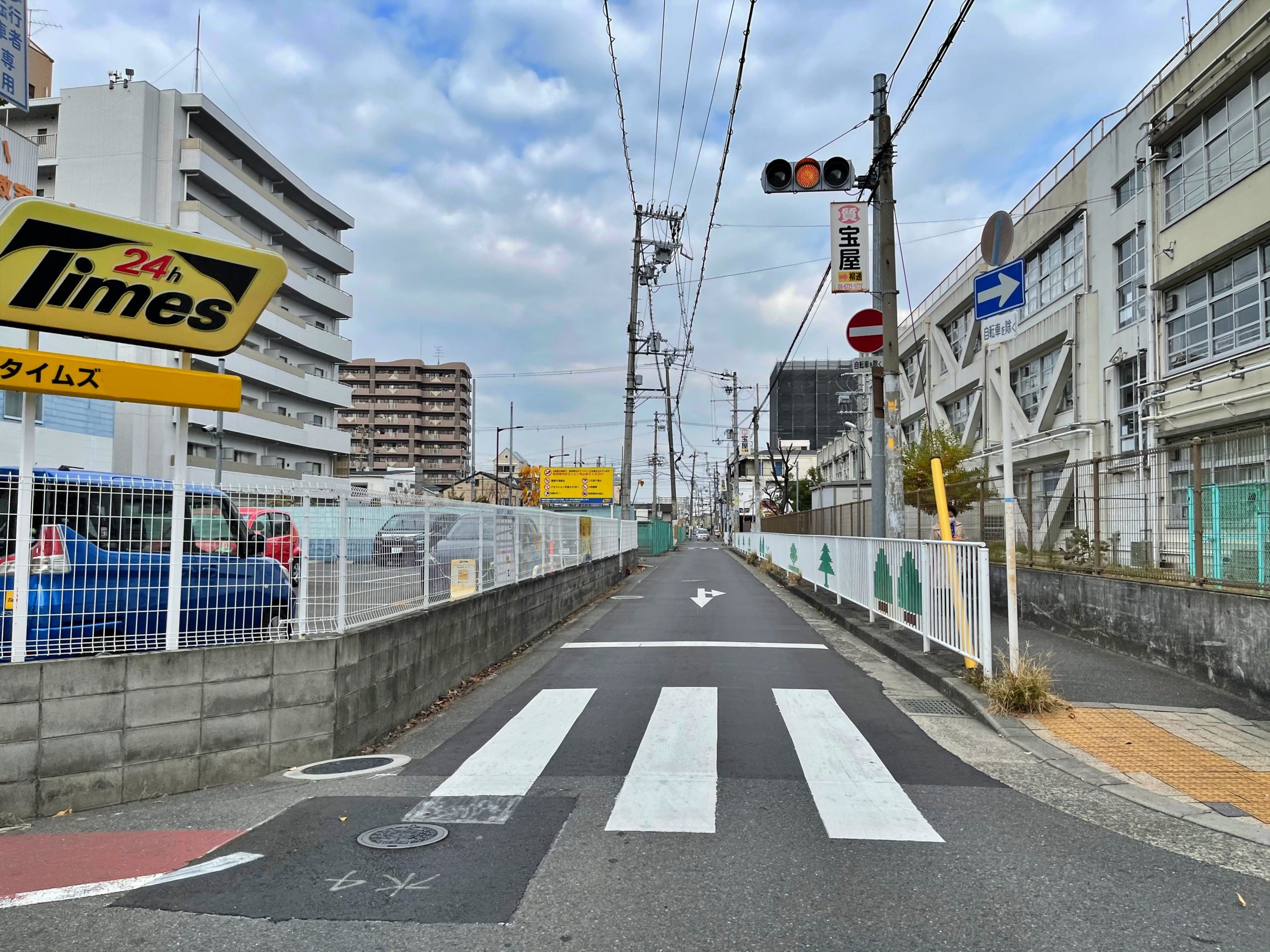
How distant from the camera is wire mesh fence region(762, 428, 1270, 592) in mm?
7996

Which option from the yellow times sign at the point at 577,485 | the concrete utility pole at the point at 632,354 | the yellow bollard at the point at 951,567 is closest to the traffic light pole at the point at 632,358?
the concrete utility pole at the point at 632,354

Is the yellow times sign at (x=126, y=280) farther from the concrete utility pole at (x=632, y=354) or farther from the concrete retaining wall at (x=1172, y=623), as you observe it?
the concrete utility pole at (x=632, y=354)

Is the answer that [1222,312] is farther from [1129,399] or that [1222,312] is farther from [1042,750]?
[1042,750]

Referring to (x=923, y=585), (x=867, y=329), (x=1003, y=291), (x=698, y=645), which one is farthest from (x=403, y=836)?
(x=867, y=329)

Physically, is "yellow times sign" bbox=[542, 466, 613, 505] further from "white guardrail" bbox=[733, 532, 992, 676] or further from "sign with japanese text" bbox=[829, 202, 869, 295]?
"sign with japanese text" bbox=[829, 202, 869, 295]

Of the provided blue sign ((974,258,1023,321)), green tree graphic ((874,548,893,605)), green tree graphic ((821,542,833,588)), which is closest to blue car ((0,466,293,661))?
blue sign ((974,258,1023,321))

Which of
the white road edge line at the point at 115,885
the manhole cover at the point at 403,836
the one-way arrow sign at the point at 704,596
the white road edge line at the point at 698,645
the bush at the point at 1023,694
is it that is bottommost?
the one-way arrow sign at the point at 704,596

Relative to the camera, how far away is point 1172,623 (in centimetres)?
871

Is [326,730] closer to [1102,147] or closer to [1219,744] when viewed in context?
[1219,744]

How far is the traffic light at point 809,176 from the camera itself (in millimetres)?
11688

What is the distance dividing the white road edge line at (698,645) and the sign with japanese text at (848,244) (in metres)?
5.35

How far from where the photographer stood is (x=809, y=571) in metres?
20.6

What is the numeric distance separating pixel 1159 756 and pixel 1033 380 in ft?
91.4

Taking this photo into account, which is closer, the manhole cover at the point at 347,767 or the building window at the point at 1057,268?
the manhole cover at the point at 347,767
